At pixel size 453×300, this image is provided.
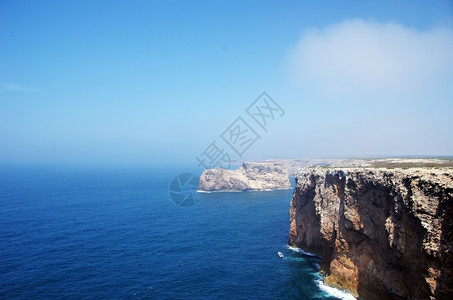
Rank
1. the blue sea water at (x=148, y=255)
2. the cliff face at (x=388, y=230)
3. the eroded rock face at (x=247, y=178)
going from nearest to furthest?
the cliff face at (x=388, y=230) → the blue sea water at (x=148, y=255) → the eroded rock face at (x=247, y=178)

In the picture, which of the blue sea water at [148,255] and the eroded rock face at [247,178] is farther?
the eroded rock face at [247,178]

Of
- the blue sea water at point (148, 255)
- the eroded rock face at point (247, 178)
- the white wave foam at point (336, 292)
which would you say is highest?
the eroded rock face at point (247, 178)

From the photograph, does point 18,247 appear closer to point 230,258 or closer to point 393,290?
point 230,258

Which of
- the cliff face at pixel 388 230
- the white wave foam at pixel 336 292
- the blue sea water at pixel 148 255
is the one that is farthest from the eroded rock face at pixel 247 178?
the white wave foam at pixel 336 292

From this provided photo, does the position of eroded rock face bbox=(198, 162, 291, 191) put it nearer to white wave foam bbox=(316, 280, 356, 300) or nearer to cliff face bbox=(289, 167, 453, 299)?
cliff face bbox=(289, 167, 453, 299)

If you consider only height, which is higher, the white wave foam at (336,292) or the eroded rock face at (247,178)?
the eroded rock face at (247,178)

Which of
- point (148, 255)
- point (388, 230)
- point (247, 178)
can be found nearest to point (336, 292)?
point (388, 230)

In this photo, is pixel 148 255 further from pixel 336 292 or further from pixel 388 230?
pixel 388 230

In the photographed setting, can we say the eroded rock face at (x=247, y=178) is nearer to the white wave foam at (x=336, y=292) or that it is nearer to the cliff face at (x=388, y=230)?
the cliff face at (x=388, y=230)
